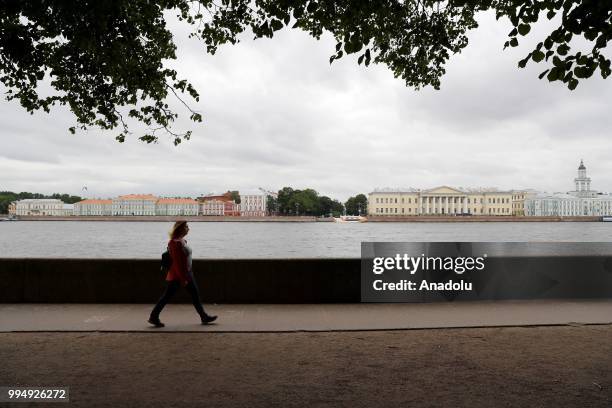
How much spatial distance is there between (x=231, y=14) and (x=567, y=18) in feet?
16.5

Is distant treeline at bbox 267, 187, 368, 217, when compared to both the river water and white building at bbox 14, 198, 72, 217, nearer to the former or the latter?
the river water

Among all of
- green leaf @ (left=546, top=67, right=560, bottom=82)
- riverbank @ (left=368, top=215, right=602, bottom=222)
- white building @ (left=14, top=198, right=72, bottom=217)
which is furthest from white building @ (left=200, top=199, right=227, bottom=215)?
green leaf @ (left=546, top=67, right=560, bottom=82)

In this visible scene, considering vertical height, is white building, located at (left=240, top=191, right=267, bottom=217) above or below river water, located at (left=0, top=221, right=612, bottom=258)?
above

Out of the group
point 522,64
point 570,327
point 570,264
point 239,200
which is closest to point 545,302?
point 570,264

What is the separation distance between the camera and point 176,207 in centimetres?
18050

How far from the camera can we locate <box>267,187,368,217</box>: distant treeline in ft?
525

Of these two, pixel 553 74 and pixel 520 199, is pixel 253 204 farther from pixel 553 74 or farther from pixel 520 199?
pixel 553 74

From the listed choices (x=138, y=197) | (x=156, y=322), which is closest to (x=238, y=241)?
(x=156, y=322)

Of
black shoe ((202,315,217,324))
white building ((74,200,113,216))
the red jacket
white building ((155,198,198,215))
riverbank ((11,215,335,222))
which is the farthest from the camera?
white building ((74,200,113,216))

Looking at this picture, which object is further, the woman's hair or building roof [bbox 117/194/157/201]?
building roof [bbox 117/194/157/201]

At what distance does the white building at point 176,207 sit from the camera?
17944 cm

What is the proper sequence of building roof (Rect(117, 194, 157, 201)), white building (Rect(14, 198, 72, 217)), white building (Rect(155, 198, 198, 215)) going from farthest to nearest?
building roof (Rect(117, 194, 157, 201)), white building (Rect(14, 198, 72, 217)), white building (Rect(155, 198, 198, 215))

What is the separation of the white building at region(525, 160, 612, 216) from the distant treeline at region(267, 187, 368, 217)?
5308 centimetres

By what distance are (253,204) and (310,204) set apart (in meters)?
27.1
